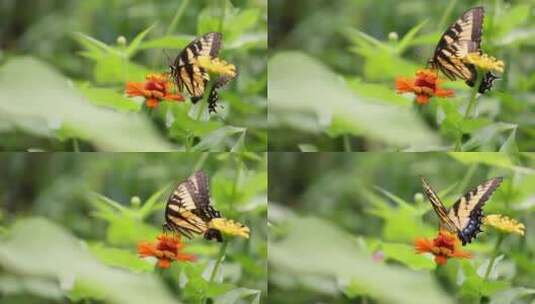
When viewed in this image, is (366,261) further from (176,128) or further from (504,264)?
(176,128)

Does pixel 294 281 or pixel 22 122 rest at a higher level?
pixel 22 122

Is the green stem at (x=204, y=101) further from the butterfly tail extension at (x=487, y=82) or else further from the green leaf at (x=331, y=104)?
the butterfly tail extension at (x=487, y=82)

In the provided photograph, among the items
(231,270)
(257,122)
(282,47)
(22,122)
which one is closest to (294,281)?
(231,270)

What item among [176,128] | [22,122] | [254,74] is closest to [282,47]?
[254,74]

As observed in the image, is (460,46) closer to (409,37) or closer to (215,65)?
(409,37)

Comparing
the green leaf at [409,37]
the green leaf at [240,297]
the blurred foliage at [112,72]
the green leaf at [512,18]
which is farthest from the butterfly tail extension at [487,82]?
the green leaf at [240,297]

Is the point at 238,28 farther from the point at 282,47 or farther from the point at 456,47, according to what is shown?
the point at 456,47

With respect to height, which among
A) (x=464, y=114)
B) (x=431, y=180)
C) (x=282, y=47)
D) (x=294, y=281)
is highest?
(x=282, y=47)
